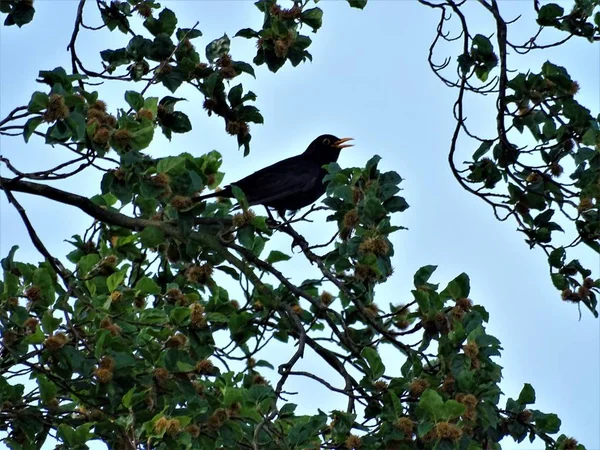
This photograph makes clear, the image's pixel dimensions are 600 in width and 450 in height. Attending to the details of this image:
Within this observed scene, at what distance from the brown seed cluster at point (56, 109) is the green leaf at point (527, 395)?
258cm

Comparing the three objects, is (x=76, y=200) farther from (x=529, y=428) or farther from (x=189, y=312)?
(x=529, y=428)

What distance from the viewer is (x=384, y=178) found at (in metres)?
5.79

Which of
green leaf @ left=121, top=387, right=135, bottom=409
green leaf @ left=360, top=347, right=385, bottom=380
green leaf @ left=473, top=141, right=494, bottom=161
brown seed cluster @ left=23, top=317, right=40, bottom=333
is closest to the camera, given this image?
green leaf @ left=121, top=387, right=135, bottom=409

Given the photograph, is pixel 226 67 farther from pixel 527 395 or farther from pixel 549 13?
pixel 527 395

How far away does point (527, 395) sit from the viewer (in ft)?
18.9

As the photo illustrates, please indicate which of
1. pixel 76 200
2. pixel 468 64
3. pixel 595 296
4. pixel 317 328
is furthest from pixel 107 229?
pixel 595 296

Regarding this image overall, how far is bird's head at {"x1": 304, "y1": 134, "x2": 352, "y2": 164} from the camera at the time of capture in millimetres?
11547

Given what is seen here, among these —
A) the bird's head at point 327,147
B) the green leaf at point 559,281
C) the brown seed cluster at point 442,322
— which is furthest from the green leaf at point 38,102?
the bird's head at point 327,147

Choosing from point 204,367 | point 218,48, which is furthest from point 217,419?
point 218,48

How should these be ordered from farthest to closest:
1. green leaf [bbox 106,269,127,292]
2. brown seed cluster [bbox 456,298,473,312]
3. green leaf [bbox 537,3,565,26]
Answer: green leaf [bbox 537,3,565,26] < green leaf [bbox 106,269,127,292] < brown seed cluster [bbox 456,298,473,312]

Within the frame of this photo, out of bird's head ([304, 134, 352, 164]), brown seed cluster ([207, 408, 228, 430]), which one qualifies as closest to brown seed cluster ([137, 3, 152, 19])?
brown seed cluster ([207, 408, 228, 430])

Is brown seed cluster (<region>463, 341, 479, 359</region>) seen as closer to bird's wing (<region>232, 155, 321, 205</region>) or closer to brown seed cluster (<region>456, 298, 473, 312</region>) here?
brown seed cluster (<region>456, 298, 473, 312</region>)

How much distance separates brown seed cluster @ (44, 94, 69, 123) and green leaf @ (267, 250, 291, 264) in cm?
156

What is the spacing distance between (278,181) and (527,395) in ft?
15.5
